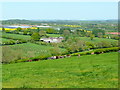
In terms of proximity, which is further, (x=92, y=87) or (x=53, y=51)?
(x=53, y=51)

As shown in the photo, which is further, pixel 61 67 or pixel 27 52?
pixel 27 52

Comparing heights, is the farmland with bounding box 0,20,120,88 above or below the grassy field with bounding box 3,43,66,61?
above

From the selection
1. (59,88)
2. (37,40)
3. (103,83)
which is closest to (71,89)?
(59,88)

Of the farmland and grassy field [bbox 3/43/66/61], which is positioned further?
grassy field [bbox 3/43/66/61]

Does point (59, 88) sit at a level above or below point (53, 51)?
Result: above

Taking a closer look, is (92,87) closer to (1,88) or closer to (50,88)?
(50,88)

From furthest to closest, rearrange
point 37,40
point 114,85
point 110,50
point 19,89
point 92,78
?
point 37,40
point 110,50
point 92,78
point 114,85
point 19,89

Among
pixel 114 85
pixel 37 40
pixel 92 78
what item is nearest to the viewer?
pixel 114 85

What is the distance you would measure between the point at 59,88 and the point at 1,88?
2.14m

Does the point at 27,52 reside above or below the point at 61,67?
below

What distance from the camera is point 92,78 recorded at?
9.57 meters

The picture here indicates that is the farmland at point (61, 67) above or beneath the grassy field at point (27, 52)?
above

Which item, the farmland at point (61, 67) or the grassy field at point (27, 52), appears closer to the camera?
the farmland at point (61, 67)

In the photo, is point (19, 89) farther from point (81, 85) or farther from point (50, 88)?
point (81, 85)
